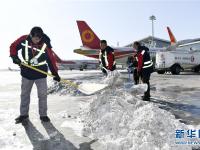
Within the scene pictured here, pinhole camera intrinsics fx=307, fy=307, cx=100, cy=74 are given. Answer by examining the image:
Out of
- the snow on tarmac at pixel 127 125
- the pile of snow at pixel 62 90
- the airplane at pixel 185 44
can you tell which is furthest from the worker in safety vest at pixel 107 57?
the airplane at pixel 185 44

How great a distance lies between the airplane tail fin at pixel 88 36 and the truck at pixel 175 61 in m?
11.7

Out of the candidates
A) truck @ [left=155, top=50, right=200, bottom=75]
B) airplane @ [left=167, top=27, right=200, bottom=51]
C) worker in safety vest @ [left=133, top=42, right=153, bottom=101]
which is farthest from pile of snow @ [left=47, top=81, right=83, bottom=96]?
airplane @ [left=167, top=27, right=200, bottom=51]

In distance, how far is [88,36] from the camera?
36500 mm

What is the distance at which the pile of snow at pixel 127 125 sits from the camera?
3885mm

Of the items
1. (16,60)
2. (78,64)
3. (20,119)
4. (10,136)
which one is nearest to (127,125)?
(10,136)

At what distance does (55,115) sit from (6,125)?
4.28 feet

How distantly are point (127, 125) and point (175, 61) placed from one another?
21827mm

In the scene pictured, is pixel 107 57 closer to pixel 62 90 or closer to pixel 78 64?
pixel 62 90

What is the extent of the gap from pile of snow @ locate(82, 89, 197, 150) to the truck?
19948mm

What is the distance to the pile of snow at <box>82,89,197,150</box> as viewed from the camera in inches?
153

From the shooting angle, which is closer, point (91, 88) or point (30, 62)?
point (30, 62)

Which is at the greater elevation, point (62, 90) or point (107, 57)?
point (107, 57)

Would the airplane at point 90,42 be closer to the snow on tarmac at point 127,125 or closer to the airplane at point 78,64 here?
the airplane at point 78,64

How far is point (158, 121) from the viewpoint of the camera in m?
4.35
